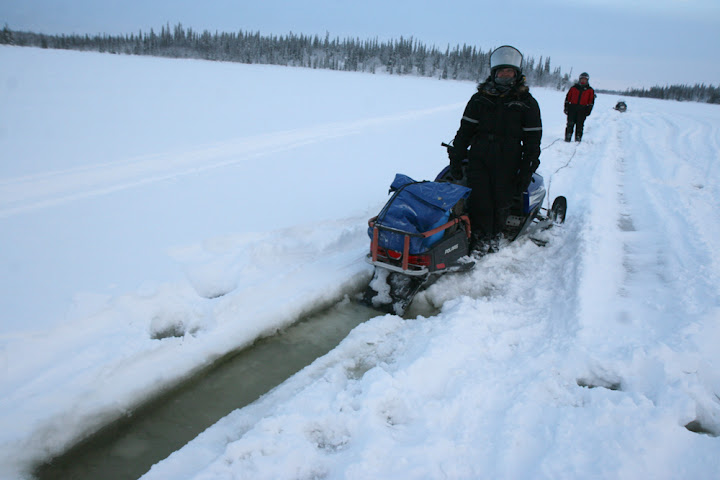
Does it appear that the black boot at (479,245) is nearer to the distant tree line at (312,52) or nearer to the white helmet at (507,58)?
the white helmet at (507,58)

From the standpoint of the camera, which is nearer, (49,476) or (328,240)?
(49,476)

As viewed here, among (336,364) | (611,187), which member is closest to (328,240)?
(336,364)

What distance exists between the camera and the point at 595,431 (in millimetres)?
2270

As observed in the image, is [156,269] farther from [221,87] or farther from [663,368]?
[221,87]

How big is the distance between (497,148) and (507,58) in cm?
83

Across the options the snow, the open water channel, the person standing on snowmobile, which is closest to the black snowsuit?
the person standing on snowmobile

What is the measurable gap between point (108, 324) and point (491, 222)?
344 centimetres

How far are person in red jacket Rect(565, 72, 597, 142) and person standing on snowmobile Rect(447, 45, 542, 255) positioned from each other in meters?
8.69

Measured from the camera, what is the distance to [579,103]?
37.6ft

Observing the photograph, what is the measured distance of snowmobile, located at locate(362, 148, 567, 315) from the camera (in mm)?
3645

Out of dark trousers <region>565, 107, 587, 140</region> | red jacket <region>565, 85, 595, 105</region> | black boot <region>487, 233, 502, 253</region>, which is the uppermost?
red jacket <region>565, 85, 595, 105</region>

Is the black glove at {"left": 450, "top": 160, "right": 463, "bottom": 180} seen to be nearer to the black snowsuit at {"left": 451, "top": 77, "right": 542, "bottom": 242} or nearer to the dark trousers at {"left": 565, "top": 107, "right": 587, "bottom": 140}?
the black snowsuit at {"left": 451, "top": 77, "right": 542, "bottom": 242}

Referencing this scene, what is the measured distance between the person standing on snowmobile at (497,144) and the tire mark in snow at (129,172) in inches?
195

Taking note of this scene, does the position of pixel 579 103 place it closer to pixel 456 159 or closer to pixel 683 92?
pixel 456 159
